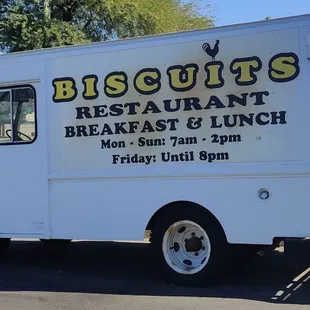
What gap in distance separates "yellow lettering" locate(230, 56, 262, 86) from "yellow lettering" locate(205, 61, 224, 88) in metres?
0.14

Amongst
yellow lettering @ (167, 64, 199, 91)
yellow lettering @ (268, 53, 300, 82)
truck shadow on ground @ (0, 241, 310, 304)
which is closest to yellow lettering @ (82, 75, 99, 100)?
yellow lettering @ (167, 64, 199, 91)

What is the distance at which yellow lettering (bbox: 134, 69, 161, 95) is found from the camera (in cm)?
695

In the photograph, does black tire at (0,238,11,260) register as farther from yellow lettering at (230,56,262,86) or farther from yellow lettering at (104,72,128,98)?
yellow lettering at (230,56,262,86)

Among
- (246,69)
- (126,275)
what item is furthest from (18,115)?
(246,69)

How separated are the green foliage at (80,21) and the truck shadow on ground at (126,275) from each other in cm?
1094

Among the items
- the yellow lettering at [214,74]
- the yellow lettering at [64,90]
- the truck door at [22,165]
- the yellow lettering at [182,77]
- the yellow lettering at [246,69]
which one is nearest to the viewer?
the yellow lettering at [246,69]

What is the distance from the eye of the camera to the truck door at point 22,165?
7.56 metres

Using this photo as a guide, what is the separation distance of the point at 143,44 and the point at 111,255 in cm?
373

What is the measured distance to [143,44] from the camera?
23.0 ft

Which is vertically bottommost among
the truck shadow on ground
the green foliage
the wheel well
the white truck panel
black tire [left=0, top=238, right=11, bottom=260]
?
the truck shadow on ground

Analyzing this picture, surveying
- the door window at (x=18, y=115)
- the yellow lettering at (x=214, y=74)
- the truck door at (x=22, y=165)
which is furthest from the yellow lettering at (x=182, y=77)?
the door window at (x=18, y=115)

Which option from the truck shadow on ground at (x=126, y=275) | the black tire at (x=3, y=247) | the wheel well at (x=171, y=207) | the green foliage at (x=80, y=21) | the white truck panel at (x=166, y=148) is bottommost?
the truck shadow on ground at (x=126, y=275)

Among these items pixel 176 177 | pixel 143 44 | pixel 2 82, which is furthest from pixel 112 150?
pixel 2 82

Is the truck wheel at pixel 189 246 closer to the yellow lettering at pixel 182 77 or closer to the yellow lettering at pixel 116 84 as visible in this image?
the yellow lettering at pixel 182 77
